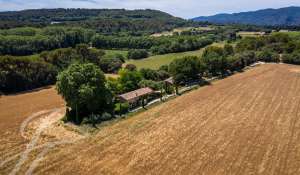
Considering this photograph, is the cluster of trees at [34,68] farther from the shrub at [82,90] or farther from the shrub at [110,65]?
the shrub at [82,90]

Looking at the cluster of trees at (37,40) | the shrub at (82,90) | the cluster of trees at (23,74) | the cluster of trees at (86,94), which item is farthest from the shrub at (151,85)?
the cluster of trees at (37,40)

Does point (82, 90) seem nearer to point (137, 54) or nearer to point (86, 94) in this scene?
point (86, 94)

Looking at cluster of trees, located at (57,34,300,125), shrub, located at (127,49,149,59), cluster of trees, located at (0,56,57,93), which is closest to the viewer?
cluster of trees, located at (57,34,300,125)

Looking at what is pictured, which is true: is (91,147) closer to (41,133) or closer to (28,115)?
(41,133)

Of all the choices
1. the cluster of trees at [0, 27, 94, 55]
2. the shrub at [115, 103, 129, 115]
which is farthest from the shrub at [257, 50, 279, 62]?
the cluster of trees at [0, 27, 94, 55]

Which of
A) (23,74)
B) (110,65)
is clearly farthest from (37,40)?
(23,74)

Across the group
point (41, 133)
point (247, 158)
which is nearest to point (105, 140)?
point (41, 133)

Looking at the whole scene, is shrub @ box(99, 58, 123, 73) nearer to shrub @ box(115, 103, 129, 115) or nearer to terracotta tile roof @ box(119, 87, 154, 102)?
terracotta tile roof @ box(119, 87, 154, 102)

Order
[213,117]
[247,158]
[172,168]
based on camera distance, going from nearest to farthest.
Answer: [172,168], [247,158], [213,117]
